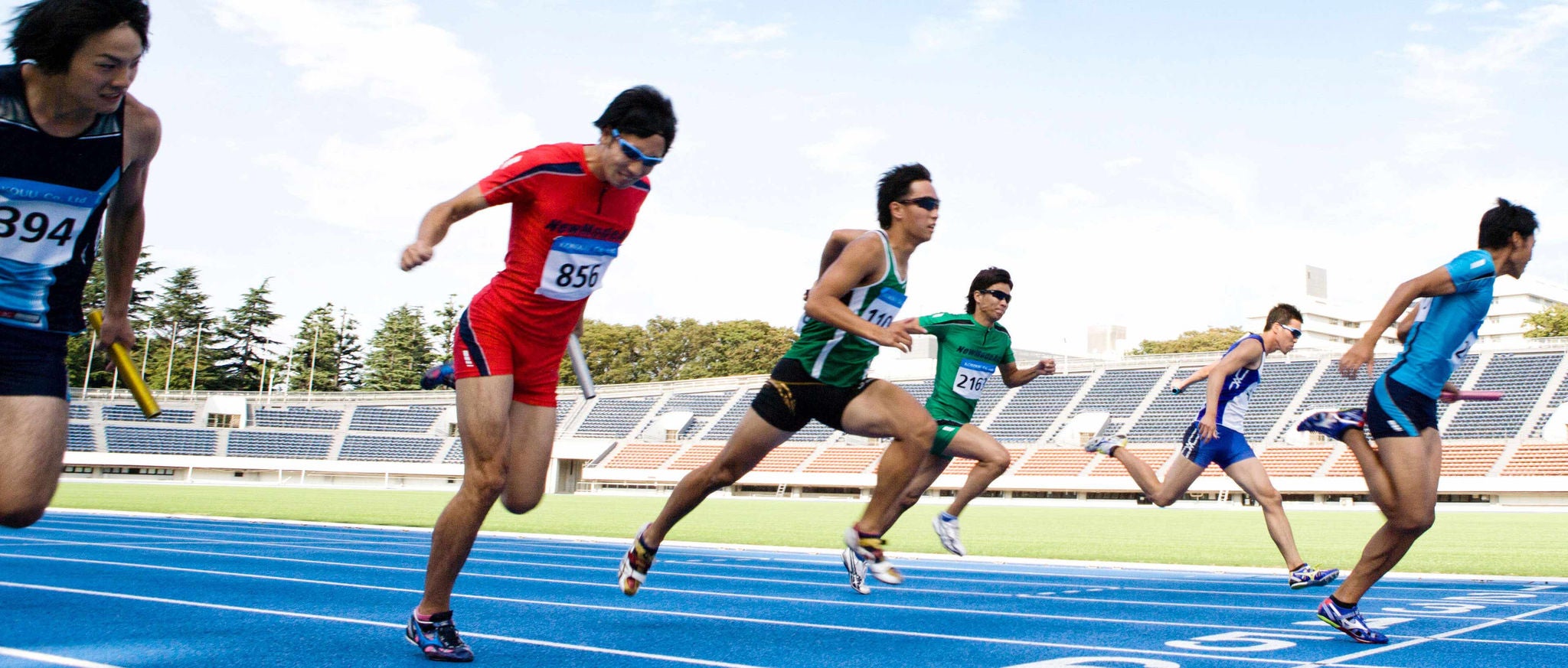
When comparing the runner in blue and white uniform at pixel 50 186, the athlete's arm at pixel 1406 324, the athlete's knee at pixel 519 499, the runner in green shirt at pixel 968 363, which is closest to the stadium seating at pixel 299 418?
the runner in green shirt at pixel 968 363

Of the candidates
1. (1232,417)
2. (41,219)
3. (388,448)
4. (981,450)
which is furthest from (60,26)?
(388,448)

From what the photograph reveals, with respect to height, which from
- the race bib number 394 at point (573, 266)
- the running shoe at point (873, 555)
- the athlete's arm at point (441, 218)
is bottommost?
the running shoe at point (873, 555)

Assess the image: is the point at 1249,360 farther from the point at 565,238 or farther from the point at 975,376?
the point at 565,238

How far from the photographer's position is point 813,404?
5801 millimetres

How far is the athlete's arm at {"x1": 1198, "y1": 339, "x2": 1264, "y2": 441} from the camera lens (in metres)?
8.38

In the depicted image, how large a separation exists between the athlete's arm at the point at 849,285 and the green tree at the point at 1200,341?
7631 centimetres

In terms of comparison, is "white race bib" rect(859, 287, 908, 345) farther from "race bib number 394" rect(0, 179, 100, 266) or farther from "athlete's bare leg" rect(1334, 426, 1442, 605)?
"race bib number 394" rect(0, 179, 100, 266)

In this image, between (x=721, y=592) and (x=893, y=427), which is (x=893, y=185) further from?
(x=721, y=592)

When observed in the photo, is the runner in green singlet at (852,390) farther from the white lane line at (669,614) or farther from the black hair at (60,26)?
the black hair at (60,26)

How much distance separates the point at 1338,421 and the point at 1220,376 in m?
2.85

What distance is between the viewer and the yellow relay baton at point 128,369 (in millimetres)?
3848

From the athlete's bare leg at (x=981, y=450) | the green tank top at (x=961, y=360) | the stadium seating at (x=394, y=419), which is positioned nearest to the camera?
the athlete's bare leg at (x=981, y=450)

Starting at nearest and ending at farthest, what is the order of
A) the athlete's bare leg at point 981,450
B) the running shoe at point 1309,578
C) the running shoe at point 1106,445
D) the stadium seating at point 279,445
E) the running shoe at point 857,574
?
the running shoe at point 857,574
the running shoe at point 1309,578
the athlete's bare leg at point 981,450
the running shoe at point 1106,445
the stadium seating at point 279,445

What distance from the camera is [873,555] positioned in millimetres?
6145
